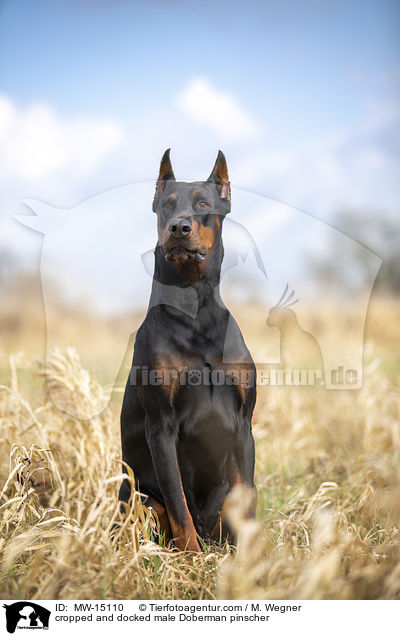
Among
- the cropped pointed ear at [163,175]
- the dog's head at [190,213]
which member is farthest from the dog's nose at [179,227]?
the cropped pointed ear at [163,175]

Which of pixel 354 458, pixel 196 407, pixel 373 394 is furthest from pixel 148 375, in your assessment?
pixel 373 394

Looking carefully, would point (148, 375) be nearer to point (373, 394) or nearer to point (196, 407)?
point (196, 407)

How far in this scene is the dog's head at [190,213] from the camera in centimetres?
242

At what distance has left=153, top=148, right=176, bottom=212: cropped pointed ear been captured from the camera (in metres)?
2.61

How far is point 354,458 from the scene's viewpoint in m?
4.17

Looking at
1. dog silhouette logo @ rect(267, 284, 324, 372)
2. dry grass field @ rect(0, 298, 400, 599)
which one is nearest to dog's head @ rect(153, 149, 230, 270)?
dog silhouette logo @ rect(267, 284, 324, 372)

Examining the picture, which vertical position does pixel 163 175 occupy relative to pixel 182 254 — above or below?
above
